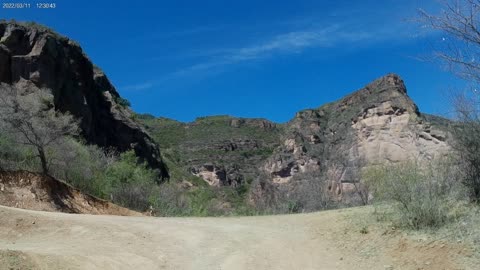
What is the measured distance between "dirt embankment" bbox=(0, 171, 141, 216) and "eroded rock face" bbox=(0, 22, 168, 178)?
27.7 meters

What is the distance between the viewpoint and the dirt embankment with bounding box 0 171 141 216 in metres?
21.4

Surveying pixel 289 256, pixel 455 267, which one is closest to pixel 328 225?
pixel 289 256

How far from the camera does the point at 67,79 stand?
55406 mm

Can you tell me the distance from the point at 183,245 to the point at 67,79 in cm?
4588

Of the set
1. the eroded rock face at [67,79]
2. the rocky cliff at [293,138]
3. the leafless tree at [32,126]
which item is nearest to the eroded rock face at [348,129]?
the rocky cliff at [293,138]

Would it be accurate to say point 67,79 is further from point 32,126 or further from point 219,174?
point 219,174

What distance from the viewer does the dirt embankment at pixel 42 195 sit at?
21.4m

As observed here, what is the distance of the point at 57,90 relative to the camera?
173 ft

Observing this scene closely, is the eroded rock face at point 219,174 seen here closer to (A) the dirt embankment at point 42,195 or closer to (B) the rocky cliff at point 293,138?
(B) the rocky cliff at point 293,138

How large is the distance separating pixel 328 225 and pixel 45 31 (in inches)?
1934

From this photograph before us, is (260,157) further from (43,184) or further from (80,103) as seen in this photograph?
(43,184)

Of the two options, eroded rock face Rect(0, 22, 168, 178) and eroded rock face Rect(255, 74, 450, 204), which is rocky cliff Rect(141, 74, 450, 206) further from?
eroded rock face Rect(0, 22, 168, 178)

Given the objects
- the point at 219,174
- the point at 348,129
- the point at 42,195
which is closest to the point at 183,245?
the point at 42,195

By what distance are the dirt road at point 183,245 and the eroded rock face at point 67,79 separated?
124ft
